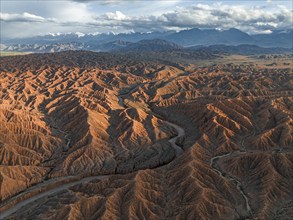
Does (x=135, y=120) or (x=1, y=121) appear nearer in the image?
(x=1, y=121)

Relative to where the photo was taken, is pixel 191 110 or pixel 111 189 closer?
pixel 111 189

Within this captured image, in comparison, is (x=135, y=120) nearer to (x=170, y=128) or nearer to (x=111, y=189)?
(x=170, y=128)

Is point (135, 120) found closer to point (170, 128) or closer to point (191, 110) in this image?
point (170, 128)

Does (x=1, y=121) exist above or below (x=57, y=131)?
above

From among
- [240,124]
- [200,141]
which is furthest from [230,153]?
[240,124]

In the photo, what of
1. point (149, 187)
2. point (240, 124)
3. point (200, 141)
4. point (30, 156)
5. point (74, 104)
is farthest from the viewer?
point (74, 104)

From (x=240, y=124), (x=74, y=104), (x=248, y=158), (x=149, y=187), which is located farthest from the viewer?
(x=74, y=104)

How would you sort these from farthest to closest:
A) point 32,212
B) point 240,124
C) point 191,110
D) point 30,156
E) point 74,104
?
point 74,104 < point 191,110 < point 240,124 < point 30,156 < point 32,212

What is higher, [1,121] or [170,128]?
[1,121]

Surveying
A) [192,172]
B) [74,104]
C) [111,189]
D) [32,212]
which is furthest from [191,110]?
[32,212]
